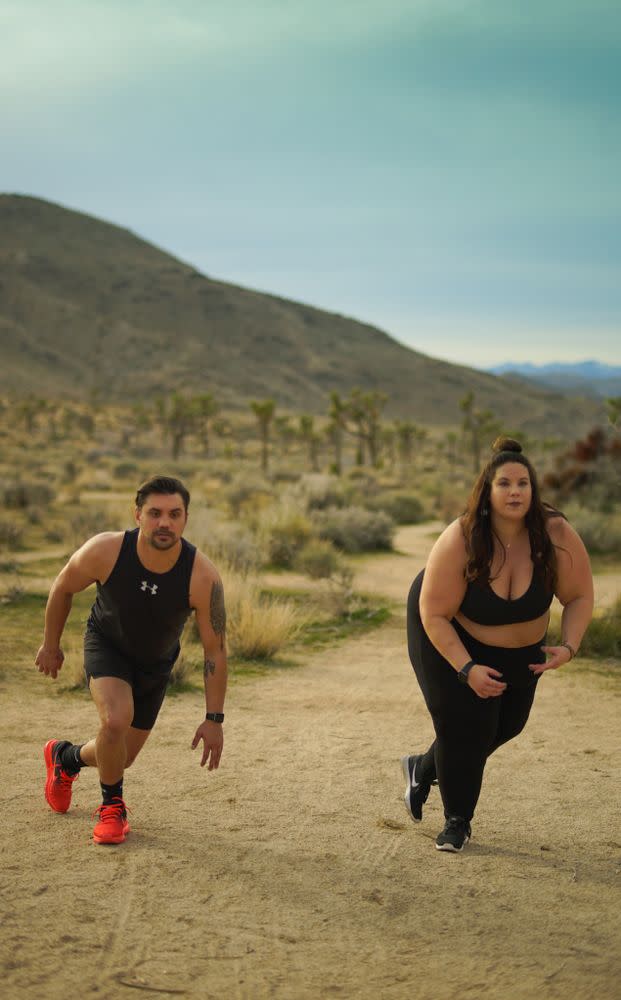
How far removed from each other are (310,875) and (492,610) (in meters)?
1.48

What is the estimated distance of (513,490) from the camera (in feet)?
15.2

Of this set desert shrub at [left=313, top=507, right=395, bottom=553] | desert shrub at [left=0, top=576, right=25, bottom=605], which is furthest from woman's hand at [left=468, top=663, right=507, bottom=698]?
desert shrub at [left=313, top=507, right=395, bottom=553]

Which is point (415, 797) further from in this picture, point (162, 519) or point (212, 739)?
point (162, 519)

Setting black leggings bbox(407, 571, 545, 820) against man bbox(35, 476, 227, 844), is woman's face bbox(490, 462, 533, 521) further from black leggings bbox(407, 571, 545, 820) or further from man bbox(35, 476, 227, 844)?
man bbox(35, 476, 227, 844)

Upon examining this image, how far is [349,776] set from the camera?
6.27 m

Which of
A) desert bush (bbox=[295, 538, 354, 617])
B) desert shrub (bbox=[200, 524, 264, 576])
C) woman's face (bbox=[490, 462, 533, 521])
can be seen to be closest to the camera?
woman's face (bbox=[490, 462, 533, 521])

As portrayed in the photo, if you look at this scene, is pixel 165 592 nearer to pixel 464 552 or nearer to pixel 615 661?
pixel 464 552

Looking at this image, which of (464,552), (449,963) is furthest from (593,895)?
(464,552)

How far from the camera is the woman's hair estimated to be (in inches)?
184

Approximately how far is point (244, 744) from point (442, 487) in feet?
80.3

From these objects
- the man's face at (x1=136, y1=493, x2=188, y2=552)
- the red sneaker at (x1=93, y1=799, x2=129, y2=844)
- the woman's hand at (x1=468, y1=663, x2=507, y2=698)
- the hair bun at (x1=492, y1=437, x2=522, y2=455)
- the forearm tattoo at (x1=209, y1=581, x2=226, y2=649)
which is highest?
the hair bun at (x1=492, y1=437, x2=522, y2=455)

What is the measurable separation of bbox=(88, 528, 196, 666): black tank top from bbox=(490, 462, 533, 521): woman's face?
153cm

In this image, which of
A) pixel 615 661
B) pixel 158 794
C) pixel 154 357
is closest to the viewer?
pixel 158 794

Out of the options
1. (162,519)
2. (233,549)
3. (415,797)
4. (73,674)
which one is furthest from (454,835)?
(233,549)
